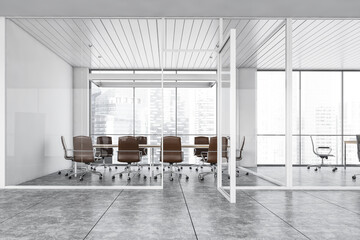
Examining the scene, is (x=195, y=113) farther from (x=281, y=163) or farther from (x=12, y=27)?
(x=12, y=27)

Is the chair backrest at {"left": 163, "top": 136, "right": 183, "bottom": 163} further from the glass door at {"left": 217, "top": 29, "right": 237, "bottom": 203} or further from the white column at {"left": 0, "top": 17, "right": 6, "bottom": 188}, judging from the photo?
the white column at {"left": 0, "top": 17, "right": 6, "bottom": 188}

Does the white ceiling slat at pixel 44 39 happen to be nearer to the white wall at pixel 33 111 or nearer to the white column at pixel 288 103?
the white wall at pixel 33 111

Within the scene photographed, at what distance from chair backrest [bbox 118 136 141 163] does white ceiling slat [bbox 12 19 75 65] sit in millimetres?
1849

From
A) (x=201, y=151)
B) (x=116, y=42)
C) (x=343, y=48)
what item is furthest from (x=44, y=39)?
(x=343, y=48)

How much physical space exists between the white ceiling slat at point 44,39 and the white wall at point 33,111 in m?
0.13

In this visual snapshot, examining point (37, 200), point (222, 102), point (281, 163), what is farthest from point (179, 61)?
point (37, 200)

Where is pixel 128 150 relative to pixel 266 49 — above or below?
below

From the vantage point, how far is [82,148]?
6227 mm

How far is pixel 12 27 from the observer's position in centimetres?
612

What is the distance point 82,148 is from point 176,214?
9.43 feet

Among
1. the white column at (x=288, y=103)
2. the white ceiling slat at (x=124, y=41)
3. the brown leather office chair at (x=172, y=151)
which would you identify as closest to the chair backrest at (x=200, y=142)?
the brown leather office chair at (x=172, y=151)

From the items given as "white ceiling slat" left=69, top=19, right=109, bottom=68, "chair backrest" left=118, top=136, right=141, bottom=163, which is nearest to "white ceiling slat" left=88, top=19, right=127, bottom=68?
"white ceiling slat" left=69, top=19, right=109, bottom=68

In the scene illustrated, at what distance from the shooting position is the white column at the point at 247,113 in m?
6.30

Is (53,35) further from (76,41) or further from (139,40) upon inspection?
(139,40)
